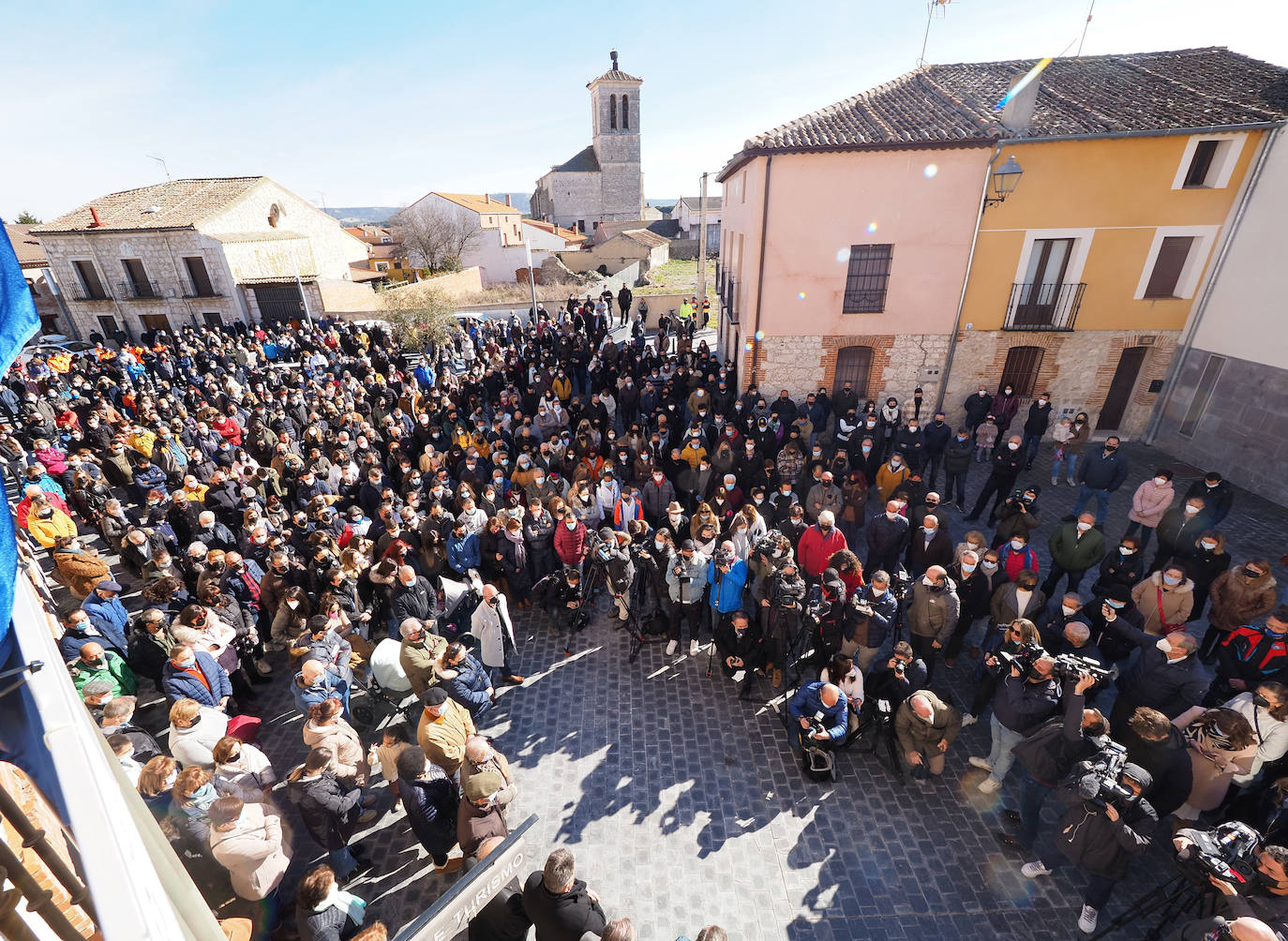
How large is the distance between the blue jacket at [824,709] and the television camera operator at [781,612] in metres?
0.90

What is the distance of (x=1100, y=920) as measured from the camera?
→ 4.70 metres

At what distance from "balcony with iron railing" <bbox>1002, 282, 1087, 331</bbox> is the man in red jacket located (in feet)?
30.5

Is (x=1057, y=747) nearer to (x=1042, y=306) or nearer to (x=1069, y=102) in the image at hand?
(x=1042, y=306)

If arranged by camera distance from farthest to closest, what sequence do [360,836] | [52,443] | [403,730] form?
1. [52,443]
2. [403,730]
3. [360,836]

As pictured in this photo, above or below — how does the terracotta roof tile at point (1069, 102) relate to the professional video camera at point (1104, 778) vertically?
above

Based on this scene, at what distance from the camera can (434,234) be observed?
147 ft

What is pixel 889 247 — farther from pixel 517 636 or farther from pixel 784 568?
pixel 517 636

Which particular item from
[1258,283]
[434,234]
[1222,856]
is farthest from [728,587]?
[434,234]

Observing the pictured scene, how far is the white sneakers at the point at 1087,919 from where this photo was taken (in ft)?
15.0

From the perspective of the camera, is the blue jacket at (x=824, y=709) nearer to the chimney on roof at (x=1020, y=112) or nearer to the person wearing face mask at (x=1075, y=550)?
the person wearing face mask at (x=1075, y=550)

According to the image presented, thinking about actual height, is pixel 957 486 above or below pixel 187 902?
below

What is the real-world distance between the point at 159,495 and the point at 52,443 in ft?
22.0

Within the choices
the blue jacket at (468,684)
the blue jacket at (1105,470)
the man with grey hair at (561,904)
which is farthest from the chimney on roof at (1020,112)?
the man with grey hair at (561,904)

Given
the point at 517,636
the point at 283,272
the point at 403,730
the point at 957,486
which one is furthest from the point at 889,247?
the point at 283,272
